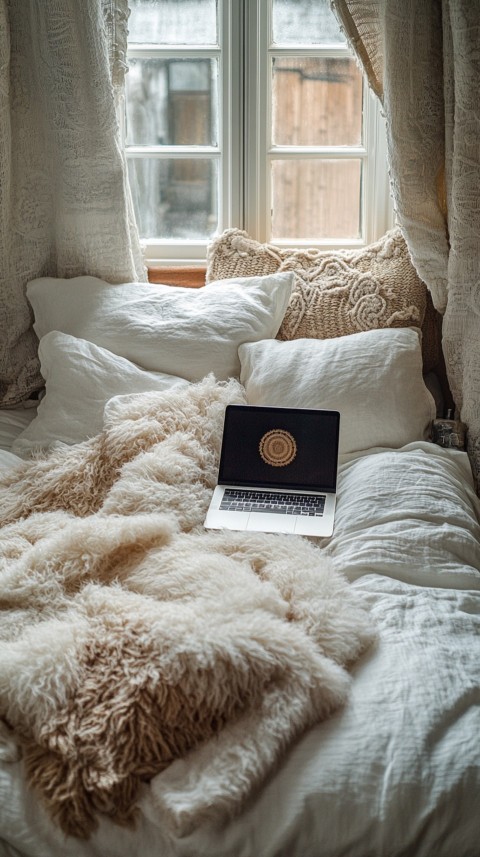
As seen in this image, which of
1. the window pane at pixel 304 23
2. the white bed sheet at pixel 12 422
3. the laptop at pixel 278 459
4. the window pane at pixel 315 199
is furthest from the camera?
the window pane at pixel 315 199

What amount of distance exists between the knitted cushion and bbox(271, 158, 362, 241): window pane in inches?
9.9

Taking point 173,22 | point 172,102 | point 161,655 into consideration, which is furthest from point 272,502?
point 173,22

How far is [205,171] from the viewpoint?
233cm

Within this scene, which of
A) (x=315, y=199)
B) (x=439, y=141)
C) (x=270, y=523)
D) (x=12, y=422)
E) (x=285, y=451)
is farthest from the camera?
(x=315, y=199)

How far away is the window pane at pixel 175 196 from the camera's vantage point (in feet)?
7.64

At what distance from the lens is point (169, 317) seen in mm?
1922

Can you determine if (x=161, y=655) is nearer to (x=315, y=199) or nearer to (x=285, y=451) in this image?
(x=285, y=451)

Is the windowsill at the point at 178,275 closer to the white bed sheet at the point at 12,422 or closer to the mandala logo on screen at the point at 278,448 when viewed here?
the white bed sheet at the point at 12,422

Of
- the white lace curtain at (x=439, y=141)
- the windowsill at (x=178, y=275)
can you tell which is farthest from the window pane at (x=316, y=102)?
the windowsill at (x=178, y=275)

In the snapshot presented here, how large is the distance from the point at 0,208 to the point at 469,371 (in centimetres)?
126

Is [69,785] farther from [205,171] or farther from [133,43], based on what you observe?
[133,43]

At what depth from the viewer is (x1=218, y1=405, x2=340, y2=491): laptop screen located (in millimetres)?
1479

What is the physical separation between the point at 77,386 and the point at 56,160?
676 mm

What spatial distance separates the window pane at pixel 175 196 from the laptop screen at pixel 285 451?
1065 mm
